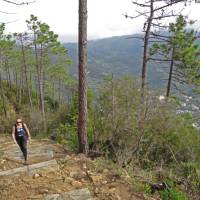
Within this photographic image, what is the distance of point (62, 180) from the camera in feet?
30.3

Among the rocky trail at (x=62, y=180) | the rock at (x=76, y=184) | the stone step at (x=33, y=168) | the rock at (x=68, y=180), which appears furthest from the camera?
the stone step at (x=33, y=168)

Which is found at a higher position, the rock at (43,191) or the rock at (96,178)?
the rock at (43,191)

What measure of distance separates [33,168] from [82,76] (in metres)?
2.72

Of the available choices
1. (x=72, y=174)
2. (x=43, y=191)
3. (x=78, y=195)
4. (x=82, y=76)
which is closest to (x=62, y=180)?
(x=72, y=174)

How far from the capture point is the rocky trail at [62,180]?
8469mm

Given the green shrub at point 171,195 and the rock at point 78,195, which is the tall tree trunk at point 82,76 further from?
the green shrub at point 171,195

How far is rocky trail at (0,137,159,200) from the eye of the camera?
847cm

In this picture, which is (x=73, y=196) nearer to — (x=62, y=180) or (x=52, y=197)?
(x=52, y=197)

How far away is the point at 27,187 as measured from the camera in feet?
29.4

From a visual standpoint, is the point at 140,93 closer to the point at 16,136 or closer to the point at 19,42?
the point at 16,136

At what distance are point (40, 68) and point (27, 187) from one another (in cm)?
3361

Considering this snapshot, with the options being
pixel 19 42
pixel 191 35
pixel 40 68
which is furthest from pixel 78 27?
pixel 19 42

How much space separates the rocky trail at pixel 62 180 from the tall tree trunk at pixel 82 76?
447 millimetres

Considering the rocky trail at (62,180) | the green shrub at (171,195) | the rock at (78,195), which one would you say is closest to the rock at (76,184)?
the rocky trail at (62,180)
